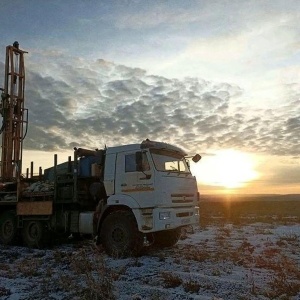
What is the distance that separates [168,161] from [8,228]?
25.7ft

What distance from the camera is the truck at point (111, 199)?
1134cm

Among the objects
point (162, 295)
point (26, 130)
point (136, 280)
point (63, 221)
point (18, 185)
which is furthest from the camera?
point (26, 130)

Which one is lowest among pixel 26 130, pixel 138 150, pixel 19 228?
pixel 19 228

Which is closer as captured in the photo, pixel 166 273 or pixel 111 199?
pixel 166 273

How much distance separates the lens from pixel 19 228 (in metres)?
15.1

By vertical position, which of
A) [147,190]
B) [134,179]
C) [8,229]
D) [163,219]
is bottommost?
[8,229]

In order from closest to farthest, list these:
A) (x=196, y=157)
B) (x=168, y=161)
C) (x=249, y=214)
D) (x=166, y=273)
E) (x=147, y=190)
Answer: (x=166, y=273) → (x=147, y=190) → (x=168, y=161) → (x=196, y=157) → (x=249, y=214)

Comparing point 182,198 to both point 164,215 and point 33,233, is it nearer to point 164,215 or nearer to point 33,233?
point 164,215

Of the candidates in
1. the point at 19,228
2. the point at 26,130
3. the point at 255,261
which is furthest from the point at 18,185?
the point at 255,261

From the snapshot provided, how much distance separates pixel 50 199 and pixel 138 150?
14.4ft

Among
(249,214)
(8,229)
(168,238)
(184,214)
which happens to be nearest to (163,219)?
(184,214)

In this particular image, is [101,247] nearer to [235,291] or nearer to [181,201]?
[181,201]

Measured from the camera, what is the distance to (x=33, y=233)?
14.7 m

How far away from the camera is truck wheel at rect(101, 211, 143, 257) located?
11.4 m
